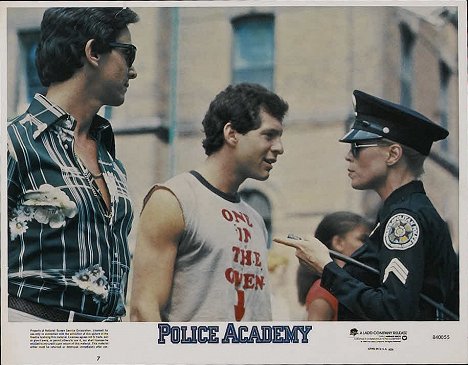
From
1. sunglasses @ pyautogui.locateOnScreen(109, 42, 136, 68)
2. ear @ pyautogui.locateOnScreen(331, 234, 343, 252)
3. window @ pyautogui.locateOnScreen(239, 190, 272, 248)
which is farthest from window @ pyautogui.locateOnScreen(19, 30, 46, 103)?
ear @ pyautogui.locateOnScreen(331, 234, 343, 252)

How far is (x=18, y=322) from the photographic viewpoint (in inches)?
240

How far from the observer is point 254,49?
255 inches

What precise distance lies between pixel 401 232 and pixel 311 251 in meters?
0.58

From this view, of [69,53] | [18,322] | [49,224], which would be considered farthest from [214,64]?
[18,322]

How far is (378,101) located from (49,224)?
7.40 feet

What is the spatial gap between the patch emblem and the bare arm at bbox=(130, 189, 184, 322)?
4.29 feet

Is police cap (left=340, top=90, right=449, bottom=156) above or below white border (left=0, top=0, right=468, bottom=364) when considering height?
above

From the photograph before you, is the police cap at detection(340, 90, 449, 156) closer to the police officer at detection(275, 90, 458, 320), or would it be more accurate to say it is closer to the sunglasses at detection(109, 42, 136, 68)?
the police officer at detection(275, 90, 458, 320)

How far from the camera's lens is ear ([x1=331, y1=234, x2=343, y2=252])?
6.26 metres

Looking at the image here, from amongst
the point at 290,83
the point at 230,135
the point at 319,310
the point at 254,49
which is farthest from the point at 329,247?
the point at 254,49

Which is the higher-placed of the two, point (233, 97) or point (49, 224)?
point (233, 97)

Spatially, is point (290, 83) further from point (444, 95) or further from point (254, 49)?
point (444, 95)

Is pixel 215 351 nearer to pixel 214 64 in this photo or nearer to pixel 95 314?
pixel 95 314

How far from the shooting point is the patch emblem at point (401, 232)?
6092 mm
